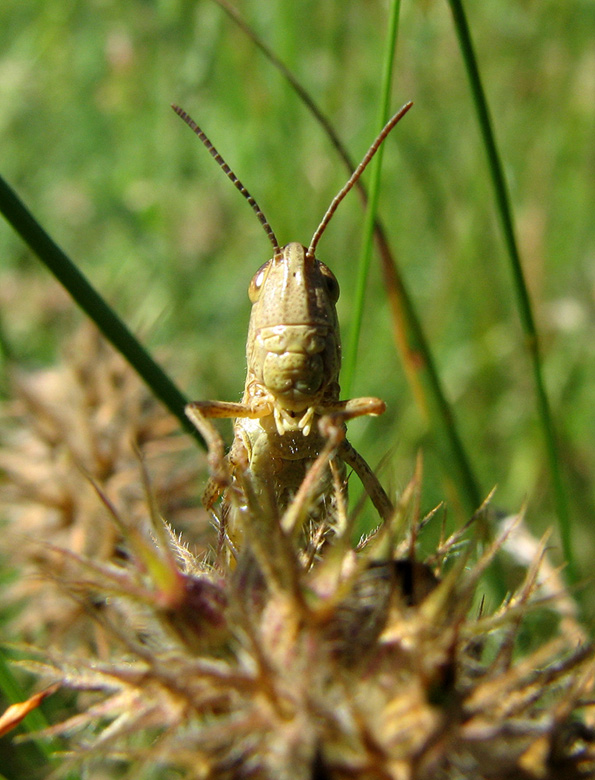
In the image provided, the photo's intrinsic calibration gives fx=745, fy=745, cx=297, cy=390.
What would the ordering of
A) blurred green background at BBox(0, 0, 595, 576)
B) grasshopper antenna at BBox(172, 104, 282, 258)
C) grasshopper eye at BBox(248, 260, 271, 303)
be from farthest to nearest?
1. blurred green background at BBox(0, 0, 595, 576)
2. grasshopper eye at BBox(248, 260, 271, 303)
3. grasshopper antenna at BBox(172, 104, 282, 258)

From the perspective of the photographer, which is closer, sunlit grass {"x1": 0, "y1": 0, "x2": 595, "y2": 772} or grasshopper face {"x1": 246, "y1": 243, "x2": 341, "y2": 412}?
grasshopper face {"x1": 246, "y1": 243, "x2": 341, "y2": 412}

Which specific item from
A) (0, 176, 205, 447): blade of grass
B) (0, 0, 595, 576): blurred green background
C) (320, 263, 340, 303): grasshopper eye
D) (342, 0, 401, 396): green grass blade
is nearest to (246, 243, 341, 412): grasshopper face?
(320, 263, 340, 303): grasshopper eye

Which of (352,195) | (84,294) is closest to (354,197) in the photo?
(352,195)

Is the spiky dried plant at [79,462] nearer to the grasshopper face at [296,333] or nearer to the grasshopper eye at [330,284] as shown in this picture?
the grasshopper face at [296,333]

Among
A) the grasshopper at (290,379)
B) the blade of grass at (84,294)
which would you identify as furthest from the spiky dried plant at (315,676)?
the grasshopper at (290,379)

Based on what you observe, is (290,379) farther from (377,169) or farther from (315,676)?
(315,676)

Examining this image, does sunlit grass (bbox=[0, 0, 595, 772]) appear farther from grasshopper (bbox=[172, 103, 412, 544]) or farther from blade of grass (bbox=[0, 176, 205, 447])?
blade of grass (bbox=[0, 176, 205, 447])

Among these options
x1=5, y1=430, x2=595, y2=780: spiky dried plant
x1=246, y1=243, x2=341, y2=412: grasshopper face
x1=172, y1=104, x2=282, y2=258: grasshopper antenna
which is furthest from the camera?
x1=246, y1=243, x2=341, y2=412: grasshopper face
